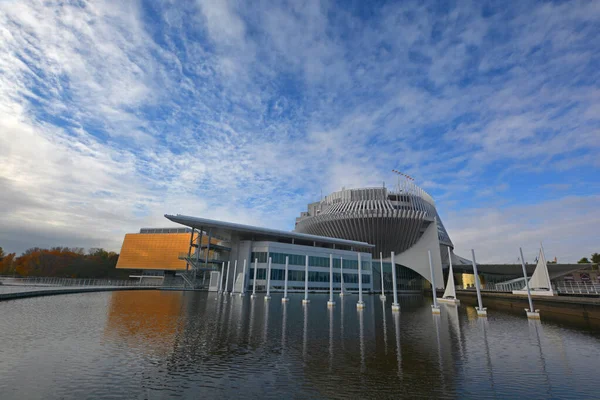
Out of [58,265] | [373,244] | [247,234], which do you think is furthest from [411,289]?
[58,265]

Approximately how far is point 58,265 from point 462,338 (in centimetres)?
10562

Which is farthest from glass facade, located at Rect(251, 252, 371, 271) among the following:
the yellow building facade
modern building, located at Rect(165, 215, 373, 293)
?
the yellow building facade

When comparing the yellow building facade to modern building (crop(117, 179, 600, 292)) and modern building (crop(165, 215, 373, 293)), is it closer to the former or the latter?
modern building (crop(117, 179, 600, 292))

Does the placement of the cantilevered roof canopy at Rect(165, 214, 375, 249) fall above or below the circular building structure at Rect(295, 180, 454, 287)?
below

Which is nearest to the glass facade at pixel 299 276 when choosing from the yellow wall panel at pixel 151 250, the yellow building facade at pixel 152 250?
the yellow building facade at pixel 152 250

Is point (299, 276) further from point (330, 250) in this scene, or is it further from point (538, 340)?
point (538, 340)

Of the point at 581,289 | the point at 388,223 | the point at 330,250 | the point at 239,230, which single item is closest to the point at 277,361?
the point at 581,289

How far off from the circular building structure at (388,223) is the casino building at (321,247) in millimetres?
245

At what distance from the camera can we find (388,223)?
265 feet

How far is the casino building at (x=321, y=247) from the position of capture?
61.1 meters

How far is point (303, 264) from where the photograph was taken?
66.9 meters

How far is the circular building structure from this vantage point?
80.4 metres

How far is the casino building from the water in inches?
1411

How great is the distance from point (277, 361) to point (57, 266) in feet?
339
